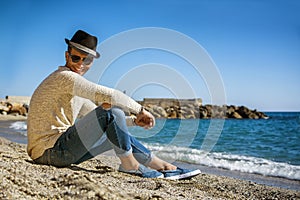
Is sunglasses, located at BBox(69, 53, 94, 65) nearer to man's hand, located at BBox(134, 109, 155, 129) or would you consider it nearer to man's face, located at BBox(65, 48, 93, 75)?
man's face, located at BBox(65, 48, 93, 75)

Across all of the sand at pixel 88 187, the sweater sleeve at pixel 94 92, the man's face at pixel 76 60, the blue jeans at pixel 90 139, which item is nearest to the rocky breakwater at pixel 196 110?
the sand at pixel 88 187

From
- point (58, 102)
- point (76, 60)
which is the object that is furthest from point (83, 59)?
point (58, 102)

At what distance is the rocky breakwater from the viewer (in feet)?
91.6

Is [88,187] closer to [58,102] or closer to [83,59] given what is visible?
[58,102]

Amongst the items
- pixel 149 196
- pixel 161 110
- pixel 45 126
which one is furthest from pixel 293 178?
pixel 161 110

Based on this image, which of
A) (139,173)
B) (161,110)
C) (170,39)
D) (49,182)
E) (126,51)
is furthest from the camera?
(161,110)

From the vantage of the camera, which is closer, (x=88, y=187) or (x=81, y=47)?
(x=88, y=187)

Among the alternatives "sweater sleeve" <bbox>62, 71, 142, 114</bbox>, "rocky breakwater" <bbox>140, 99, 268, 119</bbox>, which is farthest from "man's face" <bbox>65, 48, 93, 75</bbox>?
"rocky breakwater" <bbox>140, 99, 268, 119</bbox>

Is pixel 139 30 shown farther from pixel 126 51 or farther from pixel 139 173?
pixel 139 173

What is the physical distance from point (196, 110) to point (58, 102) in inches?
1160

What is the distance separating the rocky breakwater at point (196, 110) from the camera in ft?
91.6

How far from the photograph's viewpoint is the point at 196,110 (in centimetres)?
3206

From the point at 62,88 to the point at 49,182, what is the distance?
0.86 m

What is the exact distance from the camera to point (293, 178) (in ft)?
17.9
